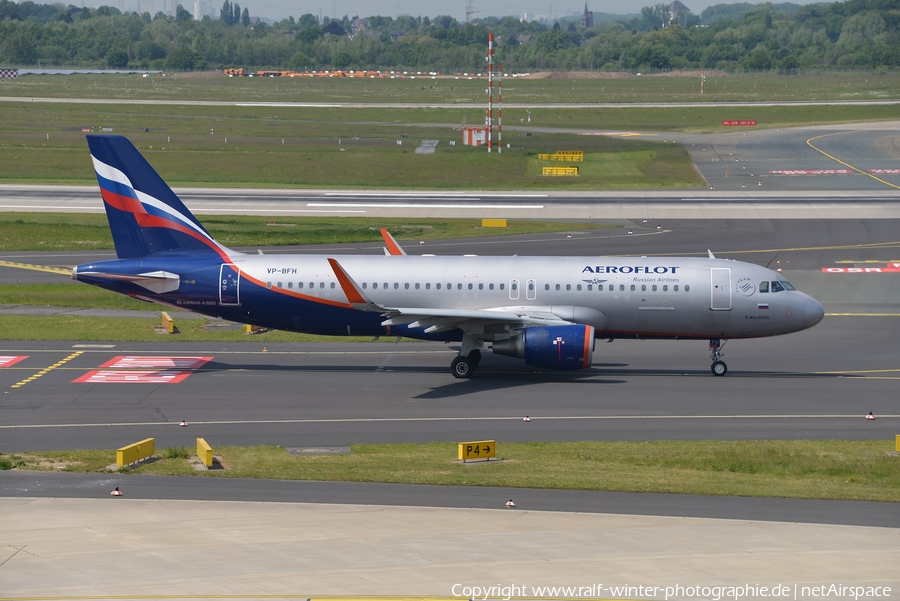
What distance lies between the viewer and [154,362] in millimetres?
43125

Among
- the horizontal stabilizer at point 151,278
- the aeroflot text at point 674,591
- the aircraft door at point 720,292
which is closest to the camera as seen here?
the aeroflot text at point 674,591

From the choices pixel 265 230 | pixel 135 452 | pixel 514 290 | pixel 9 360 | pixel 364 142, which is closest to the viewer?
pixel 135 452

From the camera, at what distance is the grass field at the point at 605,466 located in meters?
27.8

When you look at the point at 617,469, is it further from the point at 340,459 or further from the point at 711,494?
the point at 340,459

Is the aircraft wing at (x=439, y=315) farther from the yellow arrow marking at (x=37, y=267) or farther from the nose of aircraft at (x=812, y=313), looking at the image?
the yellow arrow marking at (x=37, y=267)

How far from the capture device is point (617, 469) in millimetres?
29625

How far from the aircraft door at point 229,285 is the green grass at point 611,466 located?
1013 centimetres

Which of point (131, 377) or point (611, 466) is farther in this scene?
point (131, 377)

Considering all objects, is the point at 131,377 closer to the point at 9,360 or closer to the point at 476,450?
the point at 9,360

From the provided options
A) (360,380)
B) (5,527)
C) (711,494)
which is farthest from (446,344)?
(5,527)

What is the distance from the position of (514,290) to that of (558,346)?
357 centimetres

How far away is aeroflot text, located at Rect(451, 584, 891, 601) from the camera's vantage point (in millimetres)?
20328

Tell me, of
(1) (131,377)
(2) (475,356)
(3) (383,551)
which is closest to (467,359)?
(2) (475,356)

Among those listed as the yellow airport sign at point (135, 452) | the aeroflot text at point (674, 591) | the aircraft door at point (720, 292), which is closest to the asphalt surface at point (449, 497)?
the yellow airport sign at point (135, 452)
